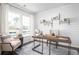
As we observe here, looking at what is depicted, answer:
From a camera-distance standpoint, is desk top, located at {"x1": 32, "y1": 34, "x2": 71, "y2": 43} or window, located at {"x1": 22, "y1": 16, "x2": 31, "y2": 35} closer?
desk top, located at {"x1": 32, "y1": 34, "x2": 71, "y2": 43}

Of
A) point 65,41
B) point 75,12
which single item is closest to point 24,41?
point 65,41

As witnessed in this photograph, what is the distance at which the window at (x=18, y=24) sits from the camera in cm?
180

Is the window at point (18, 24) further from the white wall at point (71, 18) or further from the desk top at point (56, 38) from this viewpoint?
the white wall at point (71, 18)

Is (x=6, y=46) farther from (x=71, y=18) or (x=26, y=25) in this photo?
(x=71, y=18)

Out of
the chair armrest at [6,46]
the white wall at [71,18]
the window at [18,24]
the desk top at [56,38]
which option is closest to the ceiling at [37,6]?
the white wall at [71,18]

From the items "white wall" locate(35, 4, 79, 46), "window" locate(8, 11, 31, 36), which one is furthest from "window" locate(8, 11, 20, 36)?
"white wall" locate(35, 4, 79, 46)

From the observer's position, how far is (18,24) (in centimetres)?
186

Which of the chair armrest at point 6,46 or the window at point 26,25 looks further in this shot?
the window at point 26,25

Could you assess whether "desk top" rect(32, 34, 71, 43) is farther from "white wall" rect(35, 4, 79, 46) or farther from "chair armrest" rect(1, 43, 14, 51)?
"chair armrest" rect(1, 43, 14, 51)

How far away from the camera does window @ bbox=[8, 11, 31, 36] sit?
1799 mm

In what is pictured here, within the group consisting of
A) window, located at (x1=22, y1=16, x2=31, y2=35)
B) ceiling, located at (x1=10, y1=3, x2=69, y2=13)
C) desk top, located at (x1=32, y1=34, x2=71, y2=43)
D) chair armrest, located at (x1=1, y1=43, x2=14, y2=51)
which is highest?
ceiling, located at (x1=10, y1=3, x2=69, y2=13)

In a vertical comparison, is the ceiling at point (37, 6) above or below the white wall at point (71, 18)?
above

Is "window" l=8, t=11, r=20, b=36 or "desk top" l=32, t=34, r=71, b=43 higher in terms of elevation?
"window" l=8, t=11, r=20, b=36
